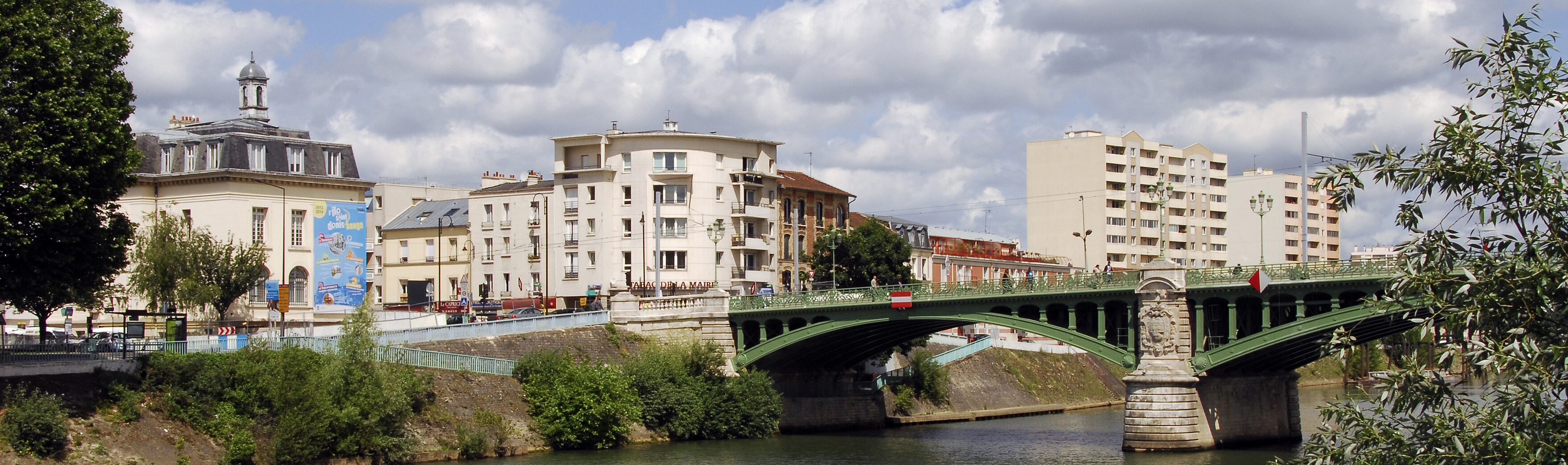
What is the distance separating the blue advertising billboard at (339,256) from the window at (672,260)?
826 inches

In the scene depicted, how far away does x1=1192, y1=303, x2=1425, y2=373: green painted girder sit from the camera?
192 feet

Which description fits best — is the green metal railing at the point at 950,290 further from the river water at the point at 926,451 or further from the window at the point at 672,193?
the window at the point at 672,193

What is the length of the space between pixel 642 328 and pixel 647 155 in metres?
27.7

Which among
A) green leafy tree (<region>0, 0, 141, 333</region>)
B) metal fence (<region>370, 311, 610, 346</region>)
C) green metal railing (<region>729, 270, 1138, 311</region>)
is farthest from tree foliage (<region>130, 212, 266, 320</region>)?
green leafy tree (<region>0, 0, 141, 333</region>)

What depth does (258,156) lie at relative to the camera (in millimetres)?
88125

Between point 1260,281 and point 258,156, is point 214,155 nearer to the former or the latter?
point 258,156

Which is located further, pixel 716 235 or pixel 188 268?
pixel 716 235

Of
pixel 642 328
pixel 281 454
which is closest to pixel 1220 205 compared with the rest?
pixel 642 328

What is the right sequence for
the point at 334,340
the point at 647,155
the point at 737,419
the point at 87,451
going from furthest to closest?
the point at 647,155 → the point at 737,419 → the point at 334,340 → the point at 87,451

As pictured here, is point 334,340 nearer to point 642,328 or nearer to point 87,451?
point 87,451

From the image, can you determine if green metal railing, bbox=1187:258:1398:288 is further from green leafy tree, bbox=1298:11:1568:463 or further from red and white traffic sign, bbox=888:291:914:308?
green leafy tree, bbox=1298:11:1568:463

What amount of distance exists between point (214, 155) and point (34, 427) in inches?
1650

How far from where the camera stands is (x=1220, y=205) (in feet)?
568

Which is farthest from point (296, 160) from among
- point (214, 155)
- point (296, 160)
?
point (214, 155)
